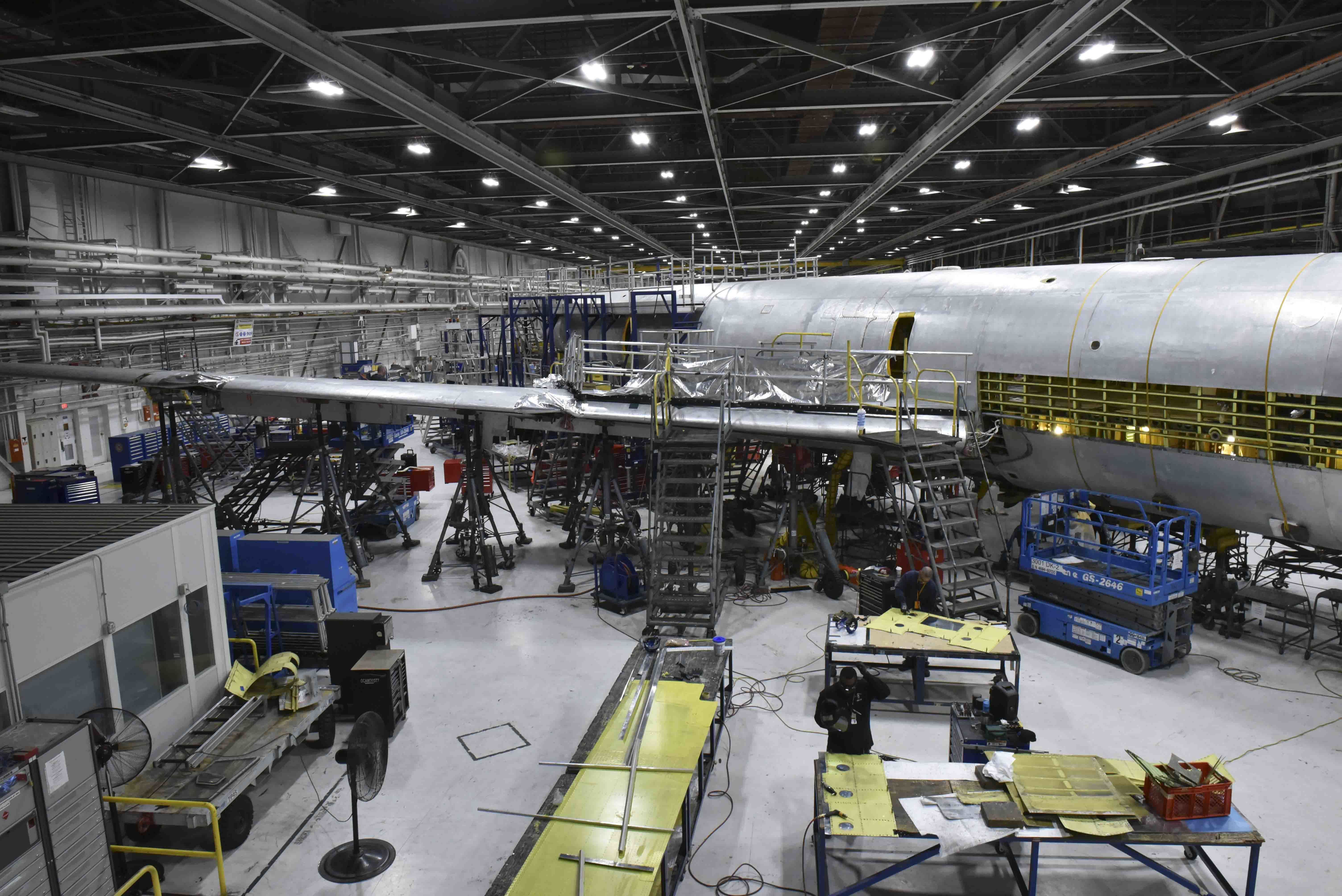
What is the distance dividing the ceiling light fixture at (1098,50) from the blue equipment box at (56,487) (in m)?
23.5

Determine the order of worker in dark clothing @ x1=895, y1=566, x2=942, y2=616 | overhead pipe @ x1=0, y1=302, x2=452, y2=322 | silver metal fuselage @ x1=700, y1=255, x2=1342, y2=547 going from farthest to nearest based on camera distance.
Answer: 1. overhead pipe @ x1=0, y1=302, x2=452, y2=322
2. worker in dark clothing @ x1=895, y1=566, x2=942, y2=616
3. silver metal fuselage @ x1=700, y1=255, x2=1342, y2=547

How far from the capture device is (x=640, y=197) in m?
28.1

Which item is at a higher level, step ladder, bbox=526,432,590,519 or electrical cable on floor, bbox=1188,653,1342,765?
step ladder, bbox=526,432,590,519

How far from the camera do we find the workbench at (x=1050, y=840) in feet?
20.8

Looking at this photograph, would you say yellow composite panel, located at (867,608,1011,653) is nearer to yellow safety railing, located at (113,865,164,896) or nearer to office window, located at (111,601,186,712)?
yellow safety railing, located at (113,865,164,896)

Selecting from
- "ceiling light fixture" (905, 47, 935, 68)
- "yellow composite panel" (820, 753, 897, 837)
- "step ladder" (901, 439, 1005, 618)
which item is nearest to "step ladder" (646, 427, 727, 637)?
"step ladder" (901, 439, 1005, 618)

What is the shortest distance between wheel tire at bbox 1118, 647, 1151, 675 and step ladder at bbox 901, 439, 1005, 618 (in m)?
1.80

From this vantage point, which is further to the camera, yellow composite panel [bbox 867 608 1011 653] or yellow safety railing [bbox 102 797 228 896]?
yellow composite panel [bbox 867 608 1011 653]

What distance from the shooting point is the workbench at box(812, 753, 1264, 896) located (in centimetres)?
635

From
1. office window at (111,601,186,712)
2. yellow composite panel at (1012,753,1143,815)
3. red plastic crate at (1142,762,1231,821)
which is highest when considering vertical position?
office window at (111,601,186,712)

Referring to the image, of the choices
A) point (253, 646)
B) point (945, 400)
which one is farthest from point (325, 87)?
point (945, 400)

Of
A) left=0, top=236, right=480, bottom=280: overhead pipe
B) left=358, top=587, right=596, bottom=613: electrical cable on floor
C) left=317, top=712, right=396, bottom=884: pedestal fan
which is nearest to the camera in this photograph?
left=317, top=712, right=396, bottom=884: pedestal fan

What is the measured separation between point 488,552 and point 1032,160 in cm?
1956

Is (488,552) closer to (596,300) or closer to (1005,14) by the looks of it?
(596,300)
